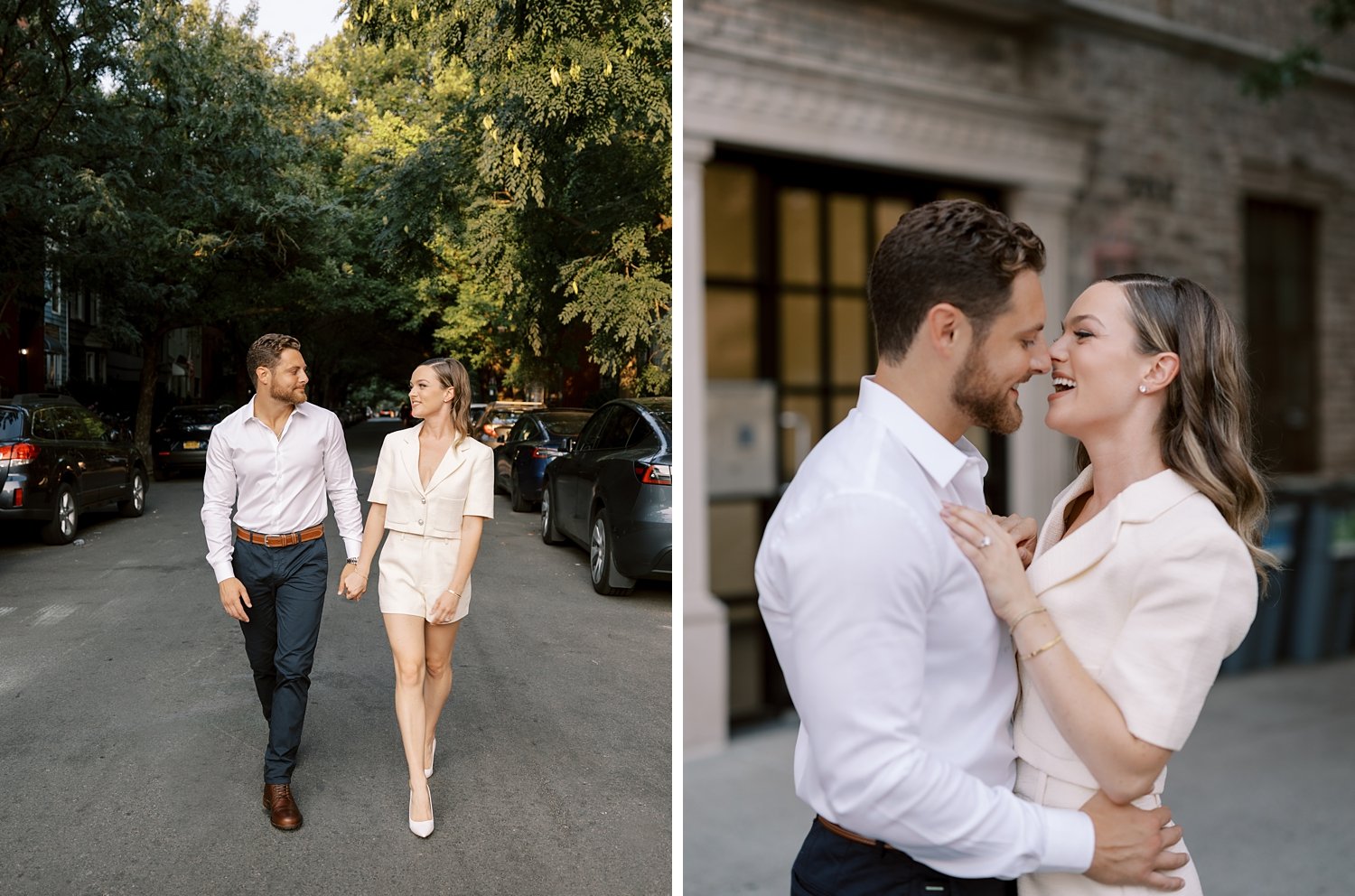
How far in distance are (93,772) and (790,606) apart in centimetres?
219

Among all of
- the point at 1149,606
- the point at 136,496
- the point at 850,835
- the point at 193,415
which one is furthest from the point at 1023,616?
the point at 136,496

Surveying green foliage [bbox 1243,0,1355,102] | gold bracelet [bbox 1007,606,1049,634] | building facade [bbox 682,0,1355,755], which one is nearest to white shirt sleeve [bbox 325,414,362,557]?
building facade [bbox 682,0,1355,755]

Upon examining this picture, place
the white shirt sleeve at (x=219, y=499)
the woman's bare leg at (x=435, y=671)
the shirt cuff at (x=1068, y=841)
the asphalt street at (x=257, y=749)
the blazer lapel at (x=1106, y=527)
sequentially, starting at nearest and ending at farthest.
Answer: the shirt cuff at (x=1068, y=841) → the blazer lapel at (x=1106, y=527) → the asphalt street at (x=257, y=749) → the white shirt sleeve at (x=219, y=499) → the woman's bare leg at (x=435, y=671)

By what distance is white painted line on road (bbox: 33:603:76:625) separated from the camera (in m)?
2.80

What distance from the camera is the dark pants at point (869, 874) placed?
135 centimetres

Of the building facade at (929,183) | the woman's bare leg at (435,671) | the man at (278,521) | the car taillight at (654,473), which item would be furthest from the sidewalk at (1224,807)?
the man at (278,521)

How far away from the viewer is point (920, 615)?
116 cm

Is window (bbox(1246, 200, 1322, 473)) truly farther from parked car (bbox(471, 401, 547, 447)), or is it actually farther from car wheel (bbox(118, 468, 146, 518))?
car wheel (bbox(118, 468, 146, 518))

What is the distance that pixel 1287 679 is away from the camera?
20.5 ft

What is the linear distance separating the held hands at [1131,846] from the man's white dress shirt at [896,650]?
3 cm

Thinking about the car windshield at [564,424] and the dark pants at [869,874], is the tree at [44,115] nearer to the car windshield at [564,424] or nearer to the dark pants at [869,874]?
the car windshield at [564,424]

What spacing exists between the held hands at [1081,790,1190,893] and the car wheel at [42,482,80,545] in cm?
263

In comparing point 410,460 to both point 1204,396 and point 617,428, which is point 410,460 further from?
point 1204,396

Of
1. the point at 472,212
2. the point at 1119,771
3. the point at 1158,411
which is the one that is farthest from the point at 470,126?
the point at 1119,771
